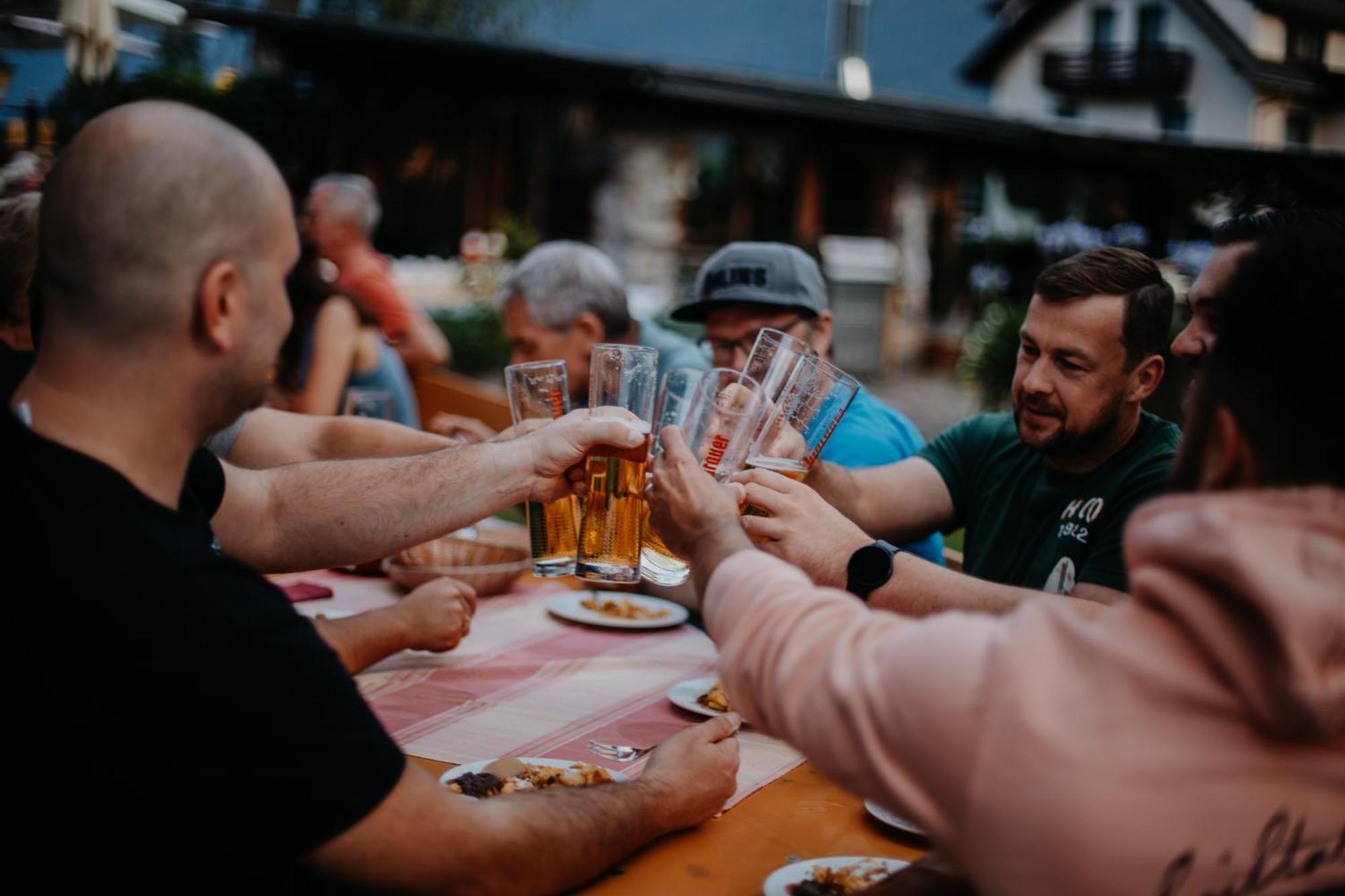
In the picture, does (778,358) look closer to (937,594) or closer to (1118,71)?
(937,594)

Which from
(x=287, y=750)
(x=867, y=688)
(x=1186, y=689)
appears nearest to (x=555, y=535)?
(x=287, y=750)

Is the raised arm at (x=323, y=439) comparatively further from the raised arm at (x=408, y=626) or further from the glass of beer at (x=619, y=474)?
the glass of beer at (x=619, y=474)

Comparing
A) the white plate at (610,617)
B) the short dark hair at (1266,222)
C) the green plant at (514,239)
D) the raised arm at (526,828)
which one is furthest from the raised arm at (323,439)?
the green plant at (514,239)

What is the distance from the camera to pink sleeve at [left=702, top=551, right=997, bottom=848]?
3.56ft

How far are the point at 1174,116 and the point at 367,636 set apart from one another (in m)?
14.7

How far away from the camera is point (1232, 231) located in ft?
7.88

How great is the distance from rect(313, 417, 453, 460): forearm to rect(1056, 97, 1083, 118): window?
64.4ft

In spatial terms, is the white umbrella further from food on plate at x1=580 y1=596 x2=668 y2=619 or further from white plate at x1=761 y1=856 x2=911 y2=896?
white plate at x1=761 y1=856 x2=911 y2=896

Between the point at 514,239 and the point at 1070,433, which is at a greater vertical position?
the point at 514,239

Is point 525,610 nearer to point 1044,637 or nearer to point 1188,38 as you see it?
point 1044,637

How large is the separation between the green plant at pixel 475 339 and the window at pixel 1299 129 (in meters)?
8.21

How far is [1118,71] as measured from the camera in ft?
54.6

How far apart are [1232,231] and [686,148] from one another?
44.4 ft

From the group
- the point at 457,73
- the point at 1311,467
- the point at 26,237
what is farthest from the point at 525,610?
the point at 457,73
